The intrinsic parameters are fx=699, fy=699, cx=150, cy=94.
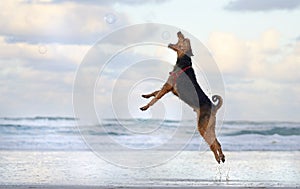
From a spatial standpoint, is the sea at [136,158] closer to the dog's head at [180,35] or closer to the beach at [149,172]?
the beach at [149,172]

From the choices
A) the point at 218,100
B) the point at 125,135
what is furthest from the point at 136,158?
the point at 218,100

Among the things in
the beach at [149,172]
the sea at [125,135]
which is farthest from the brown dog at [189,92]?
the sea at [125,135]

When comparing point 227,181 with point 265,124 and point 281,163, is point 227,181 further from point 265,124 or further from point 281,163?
point 265,124

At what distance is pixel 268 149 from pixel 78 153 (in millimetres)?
10296

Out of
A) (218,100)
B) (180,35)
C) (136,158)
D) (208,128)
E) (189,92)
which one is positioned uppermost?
(180,35)

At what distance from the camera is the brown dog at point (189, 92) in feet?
39.3

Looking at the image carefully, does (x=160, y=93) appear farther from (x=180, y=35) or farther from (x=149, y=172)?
(x=149, y=172)

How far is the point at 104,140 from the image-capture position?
3512 centimetres

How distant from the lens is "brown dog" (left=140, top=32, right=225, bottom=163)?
11992 millimetres

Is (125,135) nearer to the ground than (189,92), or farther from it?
nearer to the ground

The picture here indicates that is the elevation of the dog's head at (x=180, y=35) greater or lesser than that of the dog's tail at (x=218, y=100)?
greater

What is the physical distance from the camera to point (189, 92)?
476 inches

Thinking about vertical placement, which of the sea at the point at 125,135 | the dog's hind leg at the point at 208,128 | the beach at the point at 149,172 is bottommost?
the sea at the point at 125,135

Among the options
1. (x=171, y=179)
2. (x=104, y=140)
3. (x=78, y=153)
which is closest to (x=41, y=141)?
(x=104, y=140)
